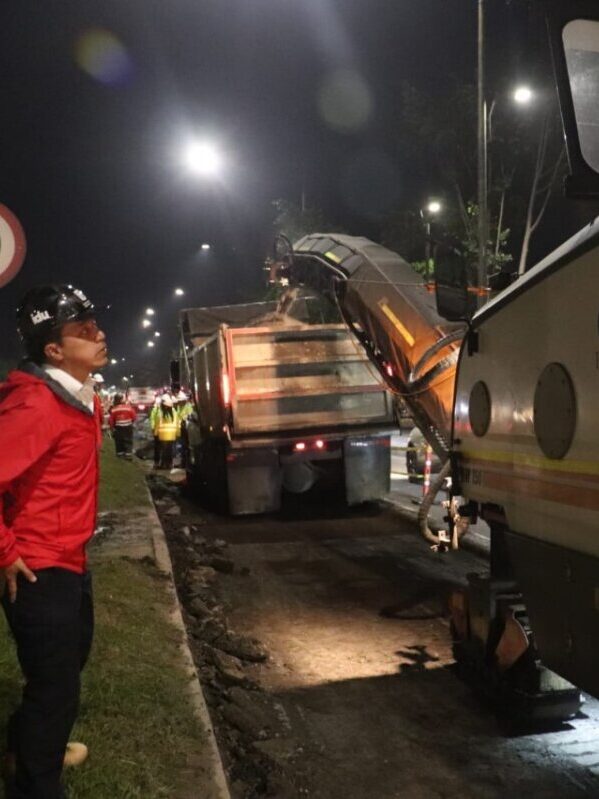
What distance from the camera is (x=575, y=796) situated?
12.0 feet

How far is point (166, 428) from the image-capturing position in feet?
62.7

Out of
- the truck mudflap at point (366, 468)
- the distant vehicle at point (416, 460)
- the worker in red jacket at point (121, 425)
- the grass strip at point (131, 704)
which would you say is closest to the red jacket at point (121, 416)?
the worker in red jacket at point (121, 425)

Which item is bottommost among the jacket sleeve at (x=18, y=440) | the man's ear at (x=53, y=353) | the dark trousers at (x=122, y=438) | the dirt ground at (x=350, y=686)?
the dirt ground at (x=350, y=686)

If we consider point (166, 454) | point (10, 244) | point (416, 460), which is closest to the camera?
point (10, 244)

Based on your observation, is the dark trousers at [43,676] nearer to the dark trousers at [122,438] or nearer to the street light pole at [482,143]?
the street light pole at [482,143]

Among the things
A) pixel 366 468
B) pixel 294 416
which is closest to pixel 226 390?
pixel 294 416

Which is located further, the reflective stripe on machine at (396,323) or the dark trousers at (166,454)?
the dark trousers at (166,454)

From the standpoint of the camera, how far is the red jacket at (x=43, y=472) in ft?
8.34

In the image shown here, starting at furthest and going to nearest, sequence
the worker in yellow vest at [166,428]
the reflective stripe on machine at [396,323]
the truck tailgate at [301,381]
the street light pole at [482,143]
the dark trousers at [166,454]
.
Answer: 1. the dark trousers at [166,454]
2. the worker in yellow vest at [166,428]
3. the street light pole at [482,143]
4. the truck tailgate at [301,381]
5. the reflective stripe on machine at [396,323]

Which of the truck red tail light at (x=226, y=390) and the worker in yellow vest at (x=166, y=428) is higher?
the truck red tail light at (x=226, y=390)

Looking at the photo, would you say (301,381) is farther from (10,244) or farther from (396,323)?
(10,244)

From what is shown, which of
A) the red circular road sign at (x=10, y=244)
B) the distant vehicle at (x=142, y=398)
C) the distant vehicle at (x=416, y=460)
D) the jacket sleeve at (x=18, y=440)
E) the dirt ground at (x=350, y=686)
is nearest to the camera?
the jacket sleeve at (x=18, y=440)

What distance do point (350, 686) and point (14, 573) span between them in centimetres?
320

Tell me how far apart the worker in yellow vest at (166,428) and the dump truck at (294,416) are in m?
6.95
